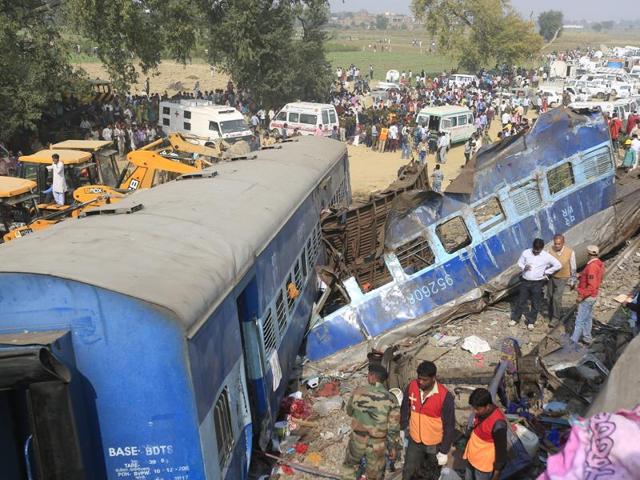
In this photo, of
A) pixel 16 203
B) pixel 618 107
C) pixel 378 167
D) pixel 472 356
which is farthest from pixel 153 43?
pixel 472 356

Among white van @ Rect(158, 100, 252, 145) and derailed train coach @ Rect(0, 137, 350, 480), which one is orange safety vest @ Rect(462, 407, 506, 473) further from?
white van @ Rect(158, 100, 252, 145)

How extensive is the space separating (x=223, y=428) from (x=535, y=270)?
6.32m

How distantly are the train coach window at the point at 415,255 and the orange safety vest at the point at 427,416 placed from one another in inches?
167

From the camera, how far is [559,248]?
9.88 m

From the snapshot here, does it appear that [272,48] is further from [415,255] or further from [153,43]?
[415,255]

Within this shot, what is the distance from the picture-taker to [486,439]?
5406 mm

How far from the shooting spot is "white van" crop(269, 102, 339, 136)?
1082 inches

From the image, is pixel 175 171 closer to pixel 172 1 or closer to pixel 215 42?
pixel 172 1

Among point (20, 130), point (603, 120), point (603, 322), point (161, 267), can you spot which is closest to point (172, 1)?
point (20, 130)

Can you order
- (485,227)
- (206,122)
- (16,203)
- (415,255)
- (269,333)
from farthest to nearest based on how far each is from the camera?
1. (206,122)
2. (16,203)
3. (485,227)
4. (415,255)
5. (269,333)

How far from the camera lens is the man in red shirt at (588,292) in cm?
896

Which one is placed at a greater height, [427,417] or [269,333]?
[269,333]

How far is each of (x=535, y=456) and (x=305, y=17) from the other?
32.9 meters

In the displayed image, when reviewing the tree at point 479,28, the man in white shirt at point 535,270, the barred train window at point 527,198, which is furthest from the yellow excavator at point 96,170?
the tree at point 479,28
